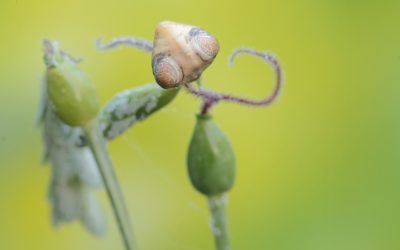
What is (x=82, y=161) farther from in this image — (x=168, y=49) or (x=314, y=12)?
(x=314, y=12)

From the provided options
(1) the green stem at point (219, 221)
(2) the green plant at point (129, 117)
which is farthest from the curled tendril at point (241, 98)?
(1) the green stem at point (219, 221)

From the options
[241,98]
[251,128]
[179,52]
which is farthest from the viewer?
[251,128]

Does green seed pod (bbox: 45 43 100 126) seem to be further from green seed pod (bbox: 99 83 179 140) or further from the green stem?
the green stem

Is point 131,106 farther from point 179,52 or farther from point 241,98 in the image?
point 179,52

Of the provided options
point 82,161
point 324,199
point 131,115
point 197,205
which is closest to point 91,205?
point 82,161

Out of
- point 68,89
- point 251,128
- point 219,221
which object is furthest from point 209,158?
point 251,128
